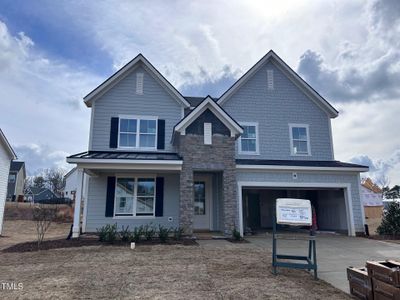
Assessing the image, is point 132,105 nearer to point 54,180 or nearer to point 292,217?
point 292,217

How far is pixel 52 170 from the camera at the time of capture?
222 feet

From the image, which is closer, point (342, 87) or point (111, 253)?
point (111, 253)

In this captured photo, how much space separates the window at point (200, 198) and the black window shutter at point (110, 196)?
404 centimetres

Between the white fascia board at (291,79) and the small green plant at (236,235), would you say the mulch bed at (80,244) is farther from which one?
the white fascia board at (291,79)

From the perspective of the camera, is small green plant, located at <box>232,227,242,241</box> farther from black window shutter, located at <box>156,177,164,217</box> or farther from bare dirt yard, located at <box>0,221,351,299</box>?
black window shutter, located at <box>156,177,164,217</box>

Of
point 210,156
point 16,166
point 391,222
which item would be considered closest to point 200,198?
point 210,156

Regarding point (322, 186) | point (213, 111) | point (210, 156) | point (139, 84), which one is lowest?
point (322, 186)

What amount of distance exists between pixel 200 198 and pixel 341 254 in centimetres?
704

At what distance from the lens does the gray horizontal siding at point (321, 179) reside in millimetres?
12680

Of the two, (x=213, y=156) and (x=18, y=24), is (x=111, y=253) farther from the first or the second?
(x=18, y=24)

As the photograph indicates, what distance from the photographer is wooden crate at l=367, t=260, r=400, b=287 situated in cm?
395

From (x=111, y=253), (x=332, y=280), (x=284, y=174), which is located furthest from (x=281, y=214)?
(x=284, y=174)

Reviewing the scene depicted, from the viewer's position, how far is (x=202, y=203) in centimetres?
1388

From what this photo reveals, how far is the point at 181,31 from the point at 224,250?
32.7 feet
